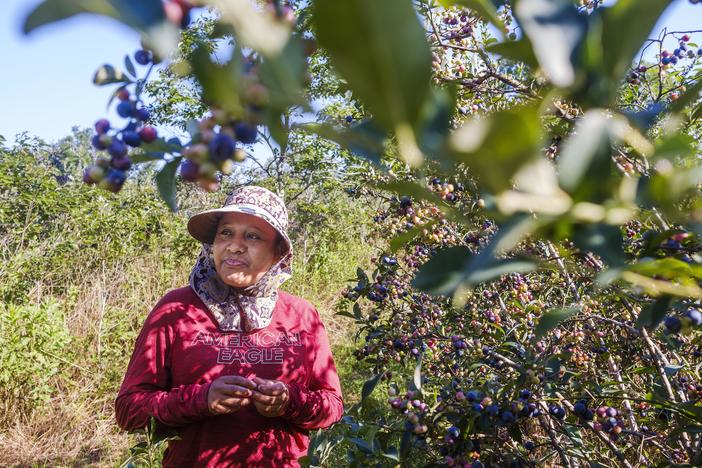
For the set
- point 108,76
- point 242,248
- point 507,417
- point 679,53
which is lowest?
point 507,417

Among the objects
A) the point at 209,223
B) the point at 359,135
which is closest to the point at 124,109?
the point at 359,135

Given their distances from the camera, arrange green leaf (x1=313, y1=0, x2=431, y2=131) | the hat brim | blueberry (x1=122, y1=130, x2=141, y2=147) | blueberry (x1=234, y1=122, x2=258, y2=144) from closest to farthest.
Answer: green leaf (x1=313, y1=0, x2=431, y2=131), blueberry (x1=234, y1=122, x2=258, y2=144), blueberry (x1=122, y1=130, x2=141, y2=147), the hat brim

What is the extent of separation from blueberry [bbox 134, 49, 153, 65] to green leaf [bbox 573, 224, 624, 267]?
364 millimetres

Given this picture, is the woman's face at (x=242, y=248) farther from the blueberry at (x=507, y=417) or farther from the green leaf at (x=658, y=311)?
the green leaf at (x=658, y=311)

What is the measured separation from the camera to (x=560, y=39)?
29 centimetres

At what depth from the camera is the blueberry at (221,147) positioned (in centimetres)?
36

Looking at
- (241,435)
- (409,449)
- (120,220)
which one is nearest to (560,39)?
(409,449)

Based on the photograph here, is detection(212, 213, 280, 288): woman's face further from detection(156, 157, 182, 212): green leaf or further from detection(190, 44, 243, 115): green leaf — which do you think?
detection(190, 44, 243, 115): green leaf

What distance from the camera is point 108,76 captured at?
468 millimetres

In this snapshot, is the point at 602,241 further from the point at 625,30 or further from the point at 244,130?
the point at 244,130

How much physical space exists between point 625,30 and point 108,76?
396 mm

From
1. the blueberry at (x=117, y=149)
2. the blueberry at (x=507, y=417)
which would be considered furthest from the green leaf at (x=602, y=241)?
the blueberry at (x=507, y=417)

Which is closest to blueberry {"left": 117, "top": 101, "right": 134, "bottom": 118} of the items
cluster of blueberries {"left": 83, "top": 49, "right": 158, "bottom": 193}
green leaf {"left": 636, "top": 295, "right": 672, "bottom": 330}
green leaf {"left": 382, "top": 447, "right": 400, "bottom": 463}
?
cluster of blueberries {"left": 83, "top": 49, "right": 158, "bottom": 193}

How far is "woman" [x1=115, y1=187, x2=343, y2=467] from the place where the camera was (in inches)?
63.9
